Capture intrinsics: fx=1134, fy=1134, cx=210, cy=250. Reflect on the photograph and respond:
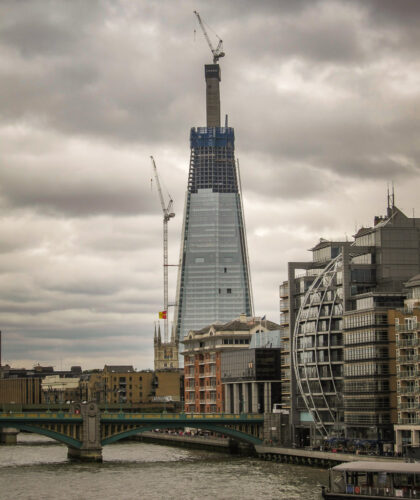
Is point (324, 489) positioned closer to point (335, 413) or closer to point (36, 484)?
point (36, 484)

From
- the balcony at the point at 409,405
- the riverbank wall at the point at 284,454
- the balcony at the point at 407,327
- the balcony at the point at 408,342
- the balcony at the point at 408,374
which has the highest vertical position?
the balcony at the point at 407,327

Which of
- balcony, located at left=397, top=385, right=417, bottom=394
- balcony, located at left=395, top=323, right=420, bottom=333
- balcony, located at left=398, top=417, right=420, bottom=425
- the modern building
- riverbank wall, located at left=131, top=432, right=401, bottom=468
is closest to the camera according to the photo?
riverbank wall, located at left=131, top=432, right=401, bottom=468

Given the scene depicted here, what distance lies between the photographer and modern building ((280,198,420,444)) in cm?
15400

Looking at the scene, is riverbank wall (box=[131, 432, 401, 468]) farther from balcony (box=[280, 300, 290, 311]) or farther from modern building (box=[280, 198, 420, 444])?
balcony (box=[280, 300, 290, 311])

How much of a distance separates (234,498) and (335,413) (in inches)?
2071

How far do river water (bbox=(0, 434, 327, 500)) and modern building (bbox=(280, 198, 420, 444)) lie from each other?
509 inches

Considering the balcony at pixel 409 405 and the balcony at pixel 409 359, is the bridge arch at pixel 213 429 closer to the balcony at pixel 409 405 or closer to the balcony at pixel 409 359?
the balcony at pixel 409 405

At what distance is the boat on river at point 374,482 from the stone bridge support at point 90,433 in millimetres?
65324

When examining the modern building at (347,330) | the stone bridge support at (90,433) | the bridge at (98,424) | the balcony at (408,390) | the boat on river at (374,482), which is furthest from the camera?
the stone bridge support at (90,433)

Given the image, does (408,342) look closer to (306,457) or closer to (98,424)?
(306,457)

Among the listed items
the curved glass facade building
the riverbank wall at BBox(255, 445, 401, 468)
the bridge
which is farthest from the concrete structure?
the bridge

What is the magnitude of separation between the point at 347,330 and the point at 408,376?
16.1m

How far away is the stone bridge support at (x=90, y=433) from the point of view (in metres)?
167

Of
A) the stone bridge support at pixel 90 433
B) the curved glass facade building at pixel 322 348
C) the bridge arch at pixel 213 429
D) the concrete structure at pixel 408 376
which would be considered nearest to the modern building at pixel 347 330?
the curved glass facade building at pixel 322 348
